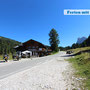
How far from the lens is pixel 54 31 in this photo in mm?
57938

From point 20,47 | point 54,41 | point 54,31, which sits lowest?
point 20,47

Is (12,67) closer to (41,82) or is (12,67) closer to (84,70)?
(41,82)

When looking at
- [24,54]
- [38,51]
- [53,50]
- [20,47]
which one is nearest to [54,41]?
[53,50]

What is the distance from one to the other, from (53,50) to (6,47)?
63.3m

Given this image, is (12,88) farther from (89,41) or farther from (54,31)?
(89,41)

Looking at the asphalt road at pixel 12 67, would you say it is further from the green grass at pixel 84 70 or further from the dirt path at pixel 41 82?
the green grass at pixel 84 70

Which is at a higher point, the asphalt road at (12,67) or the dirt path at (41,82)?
the dirt path at (41,82)

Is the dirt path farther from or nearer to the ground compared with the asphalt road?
farther from the ground

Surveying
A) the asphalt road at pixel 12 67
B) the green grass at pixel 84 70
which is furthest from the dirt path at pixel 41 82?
the asphalt road at pixel 12 67

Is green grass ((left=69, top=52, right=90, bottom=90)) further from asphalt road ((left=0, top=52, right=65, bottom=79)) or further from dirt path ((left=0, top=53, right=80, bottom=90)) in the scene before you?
asphalt road ((left=0, top=52, right=65, bottom=79))

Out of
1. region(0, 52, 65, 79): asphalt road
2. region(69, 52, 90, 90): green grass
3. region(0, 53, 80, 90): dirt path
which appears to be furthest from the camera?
region(0, 52, 65, 79): asphalt road

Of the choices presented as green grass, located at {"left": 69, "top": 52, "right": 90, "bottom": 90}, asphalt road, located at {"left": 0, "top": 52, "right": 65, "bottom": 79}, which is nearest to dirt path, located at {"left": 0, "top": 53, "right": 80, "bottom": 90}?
green grass, located at {"left": 69, "top": 52, "right": 90, "bottom": 90}

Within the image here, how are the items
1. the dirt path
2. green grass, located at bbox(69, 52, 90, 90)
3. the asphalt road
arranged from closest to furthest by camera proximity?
the dirt path < green grass, located at bbox(69, 52, 90, 90) < the asphalt road

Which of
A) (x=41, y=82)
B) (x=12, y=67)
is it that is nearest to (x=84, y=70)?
(x=41, y=82)
